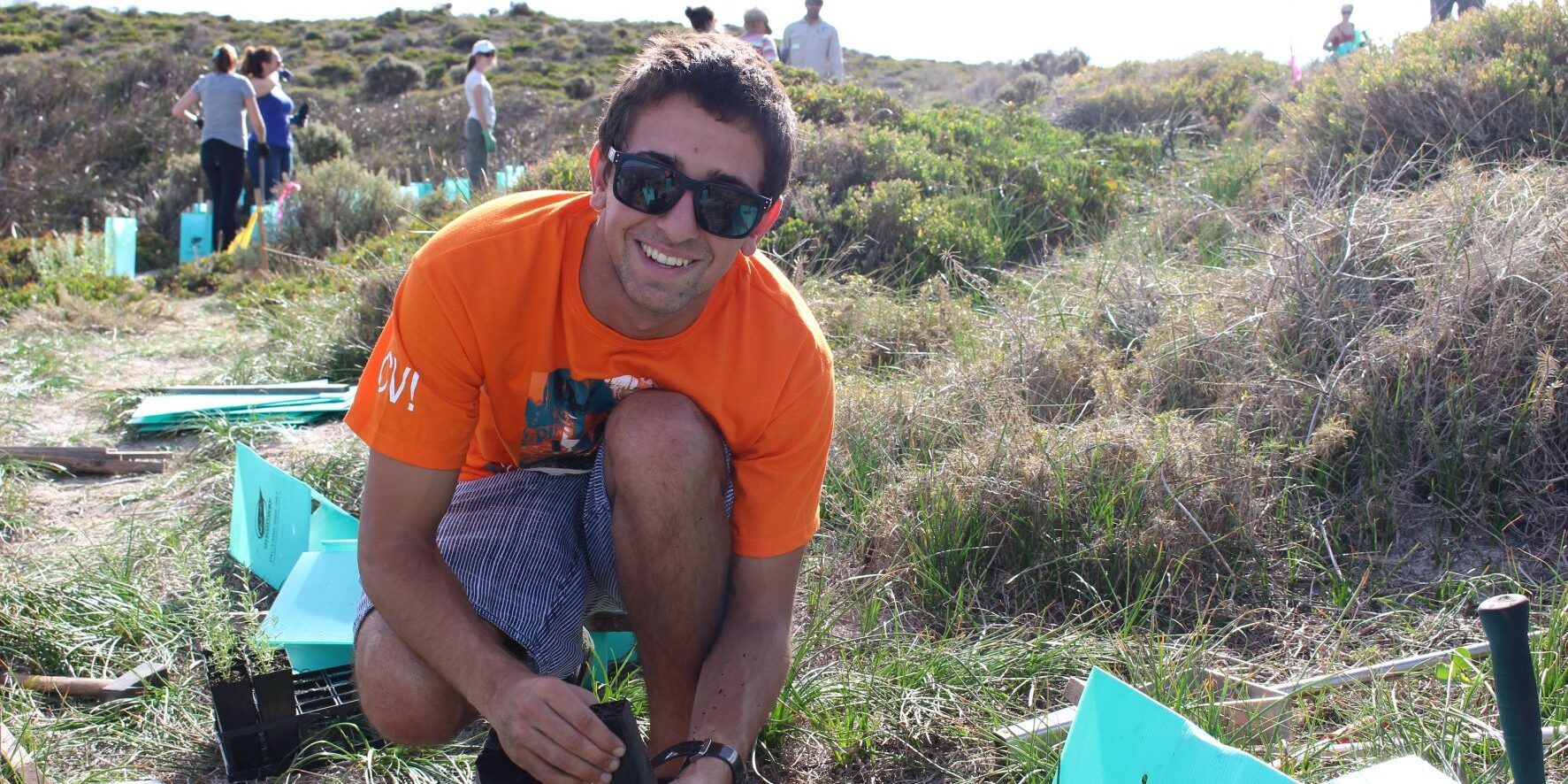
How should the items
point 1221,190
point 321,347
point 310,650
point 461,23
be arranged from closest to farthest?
point 310,650 → point 321,347 → point 1221,190 → point 461,23

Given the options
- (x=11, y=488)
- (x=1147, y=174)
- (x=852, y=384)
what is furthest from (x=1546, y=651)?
(x=1147, y=174)

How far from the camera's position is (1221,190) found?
233 inches

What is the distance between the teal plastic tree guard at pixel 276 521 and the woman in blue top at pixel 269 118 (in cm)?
764

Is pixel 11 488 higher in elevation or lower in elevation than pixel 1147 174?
lower

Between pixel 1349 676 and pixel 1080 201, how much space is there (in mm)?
4166

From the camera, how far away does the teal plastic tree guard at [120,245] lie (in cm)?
829

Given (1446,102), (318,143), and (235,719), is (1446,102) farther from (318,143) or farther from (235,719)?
(318,143)

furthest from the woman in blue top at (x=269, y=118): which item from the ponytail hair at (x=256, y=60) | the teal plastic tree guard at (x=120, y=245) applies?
the teal plastic tree guard at (x=120, y=245)

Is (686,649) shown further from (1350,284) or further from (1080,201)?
(1080,201)

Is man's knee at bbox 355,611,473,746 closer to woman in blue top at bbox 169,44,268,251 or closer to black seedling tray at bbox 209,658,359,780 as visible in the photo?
black seedling tray at bbox 209,658,359,780

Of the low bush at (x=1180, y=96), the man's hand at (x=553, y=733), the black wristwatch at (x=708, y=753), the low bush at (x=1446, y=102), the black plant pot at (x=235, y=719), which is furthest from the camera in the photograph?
the low bush at (x=1180, y=96)

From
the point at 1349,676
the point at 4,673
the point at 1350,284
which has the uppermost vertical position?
the point at 1350,284

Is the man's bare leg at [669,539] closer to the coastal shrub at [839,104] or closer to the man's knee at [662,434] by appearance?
the man's knee at [662,434]

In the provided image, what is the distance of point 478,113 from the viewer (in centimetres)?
987
